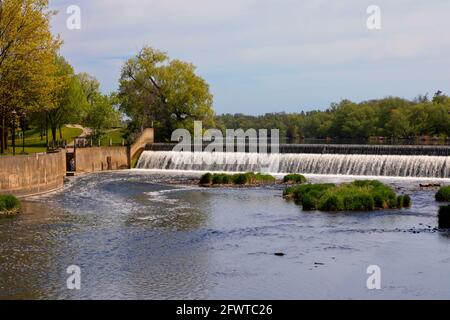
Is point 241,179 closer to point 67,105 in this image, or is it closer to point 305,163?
point 305,163

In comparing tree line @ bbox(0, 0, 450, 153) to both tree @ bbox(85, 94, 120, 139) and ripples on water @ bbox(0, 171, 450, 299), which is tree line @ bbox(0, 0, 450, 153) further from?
ripples on water @ bbox(0, 171, 450, 299)

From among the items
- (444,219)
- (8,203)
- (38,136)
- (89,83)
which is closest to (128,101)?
(38,136)

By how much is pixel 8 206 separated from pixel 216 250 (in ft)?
44.2

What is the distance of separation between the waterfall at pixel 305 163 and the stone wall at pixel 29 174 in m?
16.1

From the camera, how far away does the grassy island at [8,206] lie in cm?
3146

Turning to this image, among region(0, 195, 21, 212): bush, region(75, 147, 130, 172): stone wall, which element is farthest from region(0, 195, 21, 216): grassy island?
region(75, 147, 130, 172): stone wall

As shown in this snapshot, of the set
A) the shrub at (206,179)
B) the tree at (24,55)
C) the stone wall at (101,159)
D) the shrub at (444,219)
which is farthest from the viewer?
the stone wall at (101,159)

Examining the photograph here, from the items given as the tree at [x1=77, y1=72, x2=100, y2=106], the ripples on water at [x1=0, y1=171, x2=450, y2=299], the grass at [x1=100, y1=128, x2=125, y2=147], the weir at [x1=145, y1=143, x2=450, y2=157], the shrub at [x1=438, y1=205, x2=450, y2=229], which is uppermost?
the tree at [x1=77, y1=72, x2=100, y2=106]

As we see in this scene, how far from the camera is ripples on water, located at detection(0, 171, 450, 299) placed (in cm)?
1816

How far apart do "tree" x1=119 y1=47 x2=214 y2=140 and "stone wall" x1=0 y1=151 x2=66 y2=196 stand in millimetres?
27113

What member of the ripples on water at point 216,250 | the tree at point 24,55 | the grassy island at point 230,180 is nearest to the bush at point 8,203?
the ripples on water at point 216,250

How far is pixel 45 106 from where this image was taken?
143ft

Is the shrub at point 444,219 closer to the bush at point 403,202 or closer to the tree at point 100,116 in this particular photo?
the bush at point 403,202
